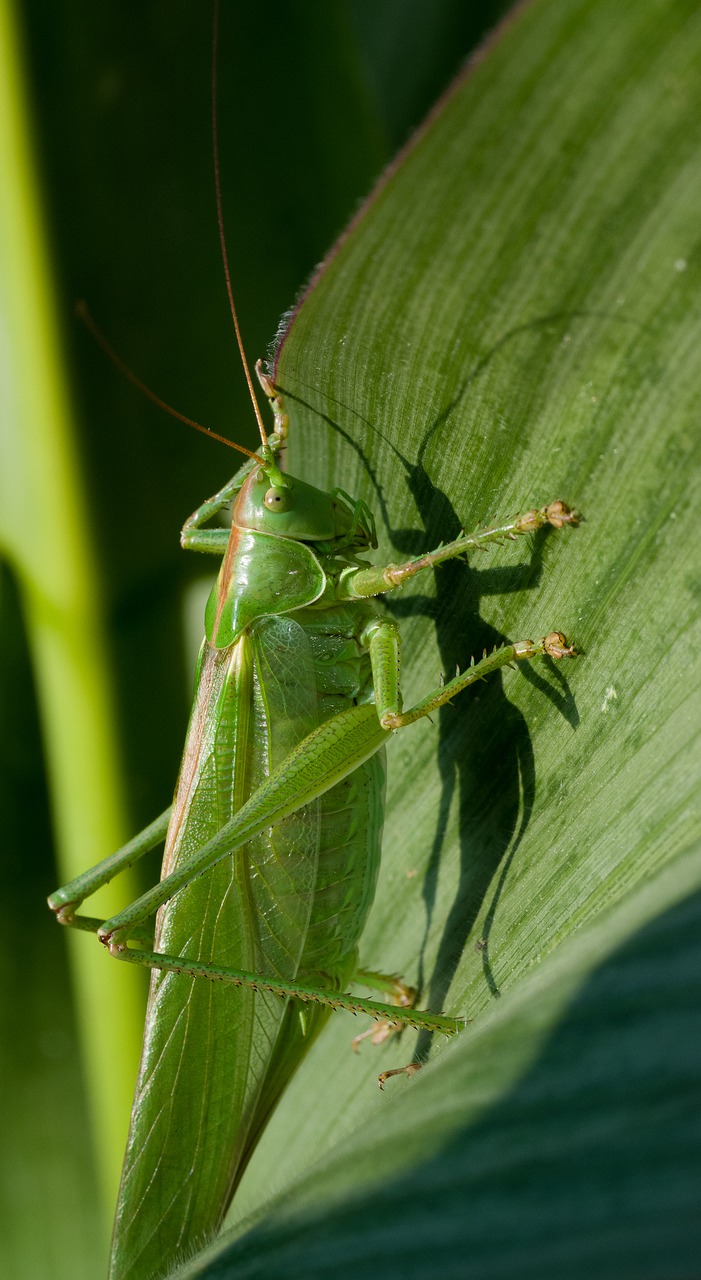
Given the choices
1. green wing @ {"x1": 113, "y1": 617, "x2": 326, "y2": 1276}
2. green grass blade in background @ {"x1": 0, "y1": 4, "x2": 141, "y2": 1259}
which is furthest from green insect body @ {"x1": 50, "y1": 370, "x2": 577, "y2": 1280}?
green grass blade in background @ {"x1": 0, "y1": 4, "x2": 141, "y2": 1259}

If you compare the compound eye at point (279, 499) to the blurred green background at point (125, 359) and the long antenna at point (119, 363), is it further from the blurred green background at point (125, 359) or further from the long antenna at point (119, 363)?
the blurred green background at point (125, 359)

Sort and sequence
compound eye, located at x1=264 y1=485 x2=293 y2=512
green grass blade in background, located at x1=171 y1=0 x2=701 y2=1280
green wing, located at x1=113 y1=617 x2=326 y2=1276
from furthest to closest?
1. compound eye, located at x1=264 y1=485 x2=293 y2=512
2. green wing, located at x1=113 y1=617 x2=326 y2=1276
3. green grass blade in background, located at x1=171 y1=0 x2=701 y2=1280

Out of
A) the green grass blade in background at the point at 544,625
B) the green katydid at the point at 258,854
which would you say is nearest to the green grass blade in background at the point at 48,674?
the green katydid at the point at 258,854

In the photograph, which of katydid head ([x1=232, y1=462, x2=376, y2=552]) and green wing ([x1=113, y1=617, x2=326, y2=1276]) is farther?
katydid head ([x1=232, y1=462, x2=376, y2=552])

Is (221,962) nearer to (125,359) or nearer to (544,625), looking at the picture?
(544,625)

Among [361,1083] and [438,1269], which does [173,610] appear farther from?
[438,1269]

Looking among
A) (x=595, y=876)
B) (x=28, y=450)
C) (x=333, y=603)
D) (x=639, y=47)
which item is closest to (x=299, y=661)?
(x=333, y=603)

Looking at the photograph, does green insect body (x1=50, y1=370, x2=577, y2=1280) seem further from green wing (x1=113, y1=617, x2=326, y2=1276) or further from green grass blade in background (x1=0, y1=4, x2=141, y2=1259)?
green grass blade in background (x1=0, y1=4, x2=141, y2=1259)
